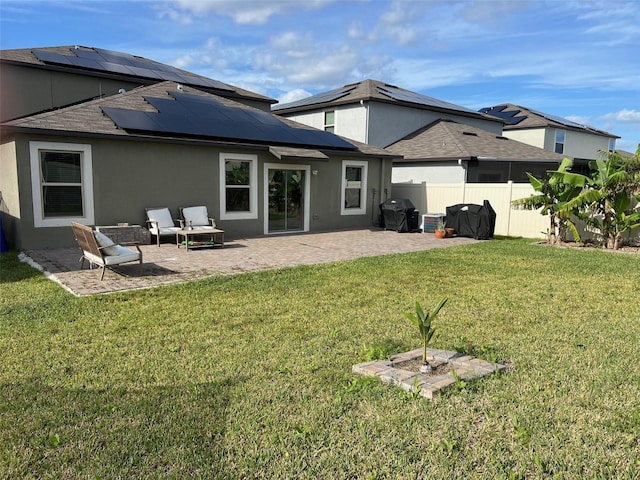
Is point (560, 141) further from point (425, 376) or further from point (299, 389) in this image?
point (299, 389)

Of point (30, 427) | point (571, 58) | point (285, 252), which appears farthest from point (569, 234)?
point (30, 427)

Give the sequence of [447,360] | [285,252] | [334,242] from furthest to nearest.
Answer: [334,242] < [285,252] < [447,360]

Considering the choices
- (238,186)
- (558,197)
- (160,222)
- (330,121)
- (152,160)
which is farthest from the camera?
(330,121)

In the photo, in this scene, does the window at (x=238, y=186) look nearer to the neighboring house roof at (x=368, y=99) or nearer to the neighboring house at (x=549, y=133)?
the neighboring house roof at (x=368, y=99)

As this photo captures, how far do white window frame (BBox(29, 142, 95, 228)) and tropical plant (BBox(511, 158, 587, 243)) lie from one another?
41.0 feet

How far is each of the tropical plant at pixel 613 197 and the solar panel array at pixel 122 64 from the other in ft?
49.2

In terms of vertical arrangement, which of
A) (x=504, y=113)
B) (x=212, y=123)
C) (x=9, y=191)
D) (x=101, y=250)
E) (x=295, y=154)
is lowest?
(x=101, y=250)

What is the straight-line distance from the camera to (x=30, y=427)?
322 cm

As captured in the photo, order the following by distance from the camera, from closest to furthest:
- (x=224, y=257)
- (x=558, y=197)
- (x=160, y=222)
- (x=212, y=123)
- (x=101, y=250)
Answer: (x=101, y=250) → (x=224, y=257) → (x=160, y=222) → (x=558, y=197) → (x=212, y=123)

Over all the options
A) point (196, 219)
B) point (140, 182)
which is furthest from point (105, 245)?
point (196, 219)

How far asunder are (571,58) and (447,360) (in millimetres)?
13165

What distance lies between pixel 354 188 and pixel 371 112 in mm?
6650

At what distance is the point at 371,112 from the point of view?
2219 cm

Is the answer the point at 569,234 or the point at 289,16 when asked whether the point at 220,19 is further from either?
the point at 569,234
